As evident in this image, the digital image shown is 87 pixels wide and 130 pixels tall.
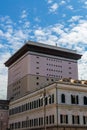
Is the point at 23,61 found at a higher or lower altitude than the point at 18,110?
higher

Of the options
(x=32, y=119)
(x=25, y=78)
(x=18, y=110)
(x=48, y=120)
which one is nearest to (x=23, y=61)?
(x=25, y=78)

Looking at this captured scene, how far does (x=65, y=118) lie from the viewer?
5150 centimetres

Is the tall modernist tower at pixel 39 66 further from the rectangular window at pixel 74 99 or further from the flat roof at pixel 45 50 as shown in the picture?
the rectangular window at pixel 74 99

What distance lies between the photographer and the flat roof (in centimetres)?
11981

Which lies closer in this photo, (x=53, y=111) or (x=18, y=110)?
(x=53, y=111)

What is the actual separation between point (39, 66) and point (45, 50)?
26.8ft

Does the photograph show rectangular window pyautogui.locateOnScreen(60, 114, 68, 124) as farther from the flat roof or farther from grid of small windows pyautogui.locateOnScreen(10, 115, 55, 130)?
the flat roof

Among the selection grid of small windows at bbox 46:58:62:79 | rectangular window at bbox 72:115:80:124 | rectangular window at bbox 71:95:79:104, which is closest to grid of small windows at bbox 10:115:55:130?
rectangular window at bbox 72:115:80:124

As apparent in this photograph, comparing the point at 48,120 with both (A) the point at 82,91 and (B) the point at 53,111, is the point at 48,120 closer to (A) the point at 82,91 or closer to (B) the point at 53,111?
(B) the point at 53,111

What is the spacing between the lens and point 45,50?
122 m

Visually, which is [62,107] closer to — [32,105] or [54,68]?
[32,105]

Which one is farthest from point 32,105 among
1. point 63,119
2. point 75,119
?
point 75,119

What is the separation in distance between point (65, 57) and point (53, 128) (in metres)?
79.8

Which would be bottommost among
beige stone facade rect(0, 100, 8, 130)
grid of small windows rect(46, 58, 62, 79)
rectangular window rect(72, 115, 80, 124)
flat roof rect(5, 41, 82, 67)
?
rectangular window rect(72, 115, 80, 124)
